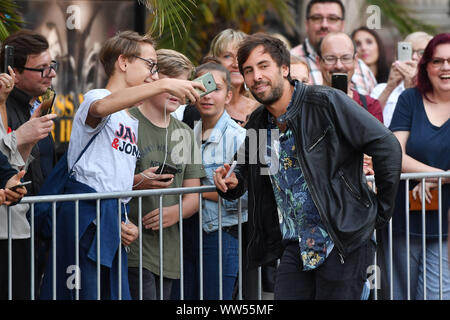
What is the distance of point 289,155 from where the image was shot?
5074 millimetres

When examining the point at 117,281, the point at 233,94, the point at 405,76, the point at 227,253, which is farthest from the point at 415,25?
the point at 117,281

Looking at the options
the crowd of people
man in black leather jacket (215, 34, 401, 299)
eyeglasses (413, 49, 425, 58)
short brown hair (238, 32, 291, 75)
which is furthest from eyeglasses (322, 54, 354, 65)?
man in black leather jacket (215, 34, 401, 299)

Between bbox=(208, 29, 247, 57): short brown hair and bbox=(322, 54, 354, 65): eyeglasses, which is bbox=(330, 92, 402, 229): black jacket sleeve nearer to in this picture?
bbox=(322, 54, 354, 65): eyeglasses

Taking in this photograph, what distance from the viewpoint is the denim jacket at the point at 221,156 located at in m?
6.00

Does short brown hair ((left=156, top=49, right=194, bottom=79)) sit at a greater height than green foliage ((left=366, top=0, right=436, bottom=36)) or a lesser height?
lesser

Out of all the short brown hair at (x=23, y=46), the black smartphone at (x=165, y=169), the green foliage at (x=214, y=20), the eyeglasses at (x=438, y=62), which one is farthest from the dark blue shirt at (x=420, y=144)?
the green foliage at (x=214, y=20)

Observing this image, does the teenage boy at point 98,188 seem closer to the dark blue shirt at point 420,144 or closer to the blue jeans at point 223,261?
the blue jeans at point 223,261

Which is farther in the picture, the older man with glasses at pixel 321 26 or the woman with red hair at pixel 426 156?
the older man with glasses at pixel 321 26

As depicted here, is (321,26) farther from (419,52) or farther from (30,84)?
(30,84)

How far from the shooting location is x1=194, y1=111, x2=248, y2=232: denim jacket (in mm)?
5996

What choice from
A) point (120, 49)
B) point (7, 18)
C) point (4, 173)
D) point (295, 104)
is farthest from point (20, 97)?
point (295, 104)

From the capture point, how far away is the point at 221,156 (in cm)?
624
